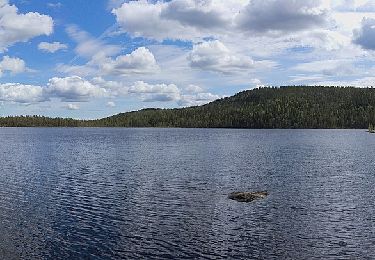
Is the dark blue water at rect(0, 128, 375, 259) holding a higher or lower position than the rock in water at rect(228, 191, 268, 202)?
lower

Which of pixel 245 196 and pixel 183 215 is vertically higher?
pixel 245 196

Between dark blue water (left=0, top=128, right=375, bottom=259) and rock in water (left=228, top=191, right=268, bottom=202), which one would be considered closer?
dark blue water (left=0, top=128, right=375, bottom=259)

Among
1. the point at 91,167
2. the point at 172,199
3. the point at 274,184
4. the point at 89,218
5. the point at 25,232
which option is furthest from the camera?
the point at 91,167

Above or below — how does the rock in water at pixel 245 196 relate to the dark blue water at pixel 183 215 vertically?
above

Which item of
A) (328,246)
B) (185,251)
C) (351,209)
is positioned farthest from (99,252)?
(351,209)

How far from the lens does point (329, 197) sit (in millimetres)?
54875

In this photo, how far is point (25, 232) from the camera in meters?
37.8

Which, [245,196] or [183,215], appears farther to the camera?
[245,196]

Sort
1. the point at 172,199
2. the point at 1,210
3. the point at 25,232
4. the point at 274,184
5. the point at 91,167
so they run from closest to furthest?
the point at 25,232 → the point at 1,210 → the point at 172,199 → the point at 274,184 → the point at 91,167

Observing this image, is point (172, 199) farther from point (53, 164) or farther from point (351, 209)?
point (53, 164)

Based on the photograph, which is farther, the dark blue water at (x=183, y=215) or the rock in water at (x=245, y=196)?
the rock in water at (x=245, y=196)

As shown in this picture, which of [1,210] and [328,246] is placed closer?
[328,246]

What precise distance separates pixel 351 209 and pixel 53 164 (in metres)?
68.3

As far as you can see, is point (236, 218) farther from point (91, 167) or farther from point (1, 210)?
point (91, 167)
